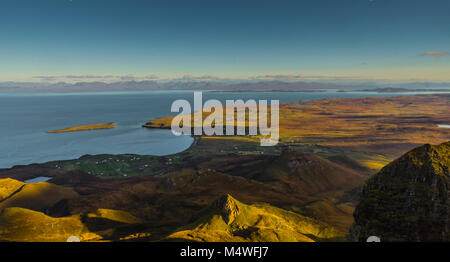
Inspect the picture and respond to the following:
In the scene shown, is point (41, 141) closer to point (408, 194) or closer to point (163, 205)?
point (163, 205)

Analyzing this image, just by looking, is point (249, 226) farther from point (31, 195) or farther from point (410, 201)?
point (31, 195)

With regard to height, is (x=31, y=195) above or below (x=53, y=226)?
below

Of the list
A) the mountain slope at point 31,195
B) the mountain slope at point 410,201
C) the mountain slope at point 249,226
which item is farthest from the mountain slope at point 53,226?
the mountain slope at point 410,201

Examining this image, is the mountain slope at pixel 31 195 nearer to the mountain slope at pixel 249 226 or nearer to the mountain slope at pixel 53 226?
the mountain slope at pixel 53 226

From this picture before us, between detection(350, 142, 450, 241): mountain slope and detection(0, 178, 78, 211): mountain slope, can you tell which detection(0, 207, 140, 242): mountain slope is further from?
detection(350, 142, 450, 241): mountain slope

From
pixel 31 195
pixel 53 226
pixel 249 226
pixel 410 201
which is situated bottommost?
pixel 31 195

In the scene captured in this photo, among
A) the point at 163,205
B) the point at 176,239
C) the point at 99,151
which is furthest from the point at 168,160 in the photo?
the point at 176,239

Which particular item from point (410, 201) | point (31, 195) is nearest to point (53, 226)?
point (31, 195)
